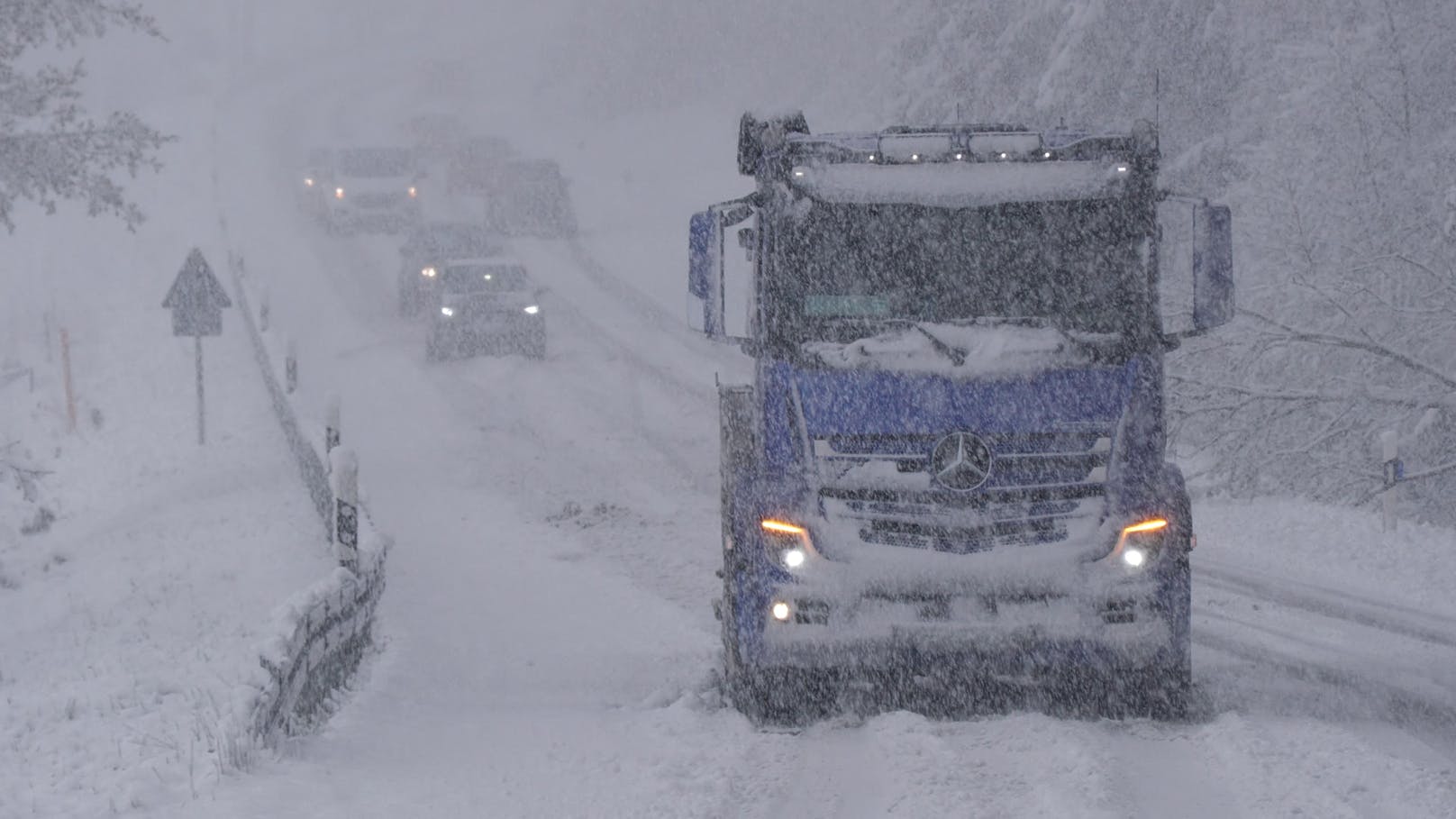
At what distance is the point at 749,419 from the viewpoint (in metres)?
7.84

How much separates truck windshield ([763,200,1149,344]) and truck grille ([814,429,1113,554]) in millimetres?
755

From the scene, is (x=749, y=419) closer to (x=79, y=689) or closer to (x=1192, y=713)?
(x=1192, y=713)

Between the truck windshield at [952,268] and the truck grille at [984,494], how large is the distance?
0.76 m

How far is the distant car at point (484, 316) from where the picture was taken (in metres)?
23.5

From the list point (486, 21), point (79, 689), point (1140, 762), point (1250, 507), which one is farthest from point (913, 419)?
point (486, 21)

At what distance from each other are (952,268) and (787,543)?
171 cm

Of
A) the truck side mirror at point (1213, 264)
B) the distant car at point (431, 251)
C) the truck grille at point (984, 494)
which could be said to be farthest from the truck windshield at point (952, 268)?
the distant car at point (431, 251)

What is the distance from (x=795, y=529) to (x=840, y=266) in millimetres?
1440

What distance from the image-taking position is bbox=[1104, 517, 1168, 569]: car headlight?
6730 mm

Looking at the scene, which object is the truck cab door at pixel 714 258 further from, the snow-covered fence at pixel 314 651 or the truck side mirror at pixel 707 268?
the snow-covered fence at pixel 314 651

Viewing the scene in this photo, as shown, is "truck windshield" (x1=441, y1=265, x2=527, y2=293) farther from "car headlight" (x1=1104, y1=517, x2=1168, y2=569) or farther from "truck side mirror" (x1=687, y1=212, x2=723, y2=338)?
"car headlight" (x1=1104, y1=517, x2=1168, y2=569)

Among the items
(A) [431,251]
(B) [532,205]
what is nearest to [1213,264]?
(A) [431,251]

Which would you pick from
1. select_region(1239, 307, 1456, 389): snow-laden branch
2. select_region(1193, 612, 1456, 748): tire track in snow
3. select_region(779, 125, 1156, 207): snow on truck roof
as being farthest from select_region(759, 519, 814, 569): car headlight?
select_region(1239, 307, 1456, 389): snow-laden branch

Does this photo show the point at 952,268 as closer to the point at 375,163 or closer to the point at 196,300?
the point at 196,300
